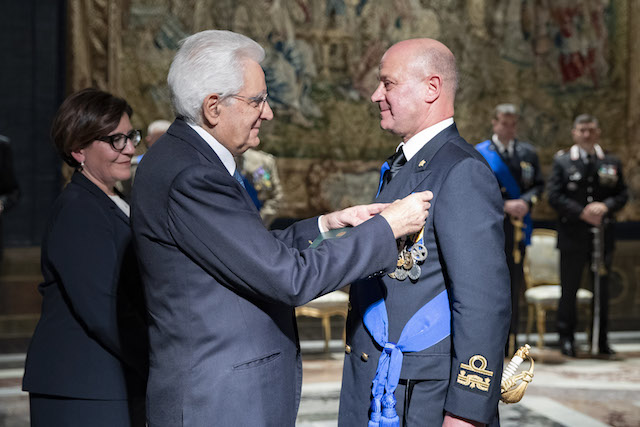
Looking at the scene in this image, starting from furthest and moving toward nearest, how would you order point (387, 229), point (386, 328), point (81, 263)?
point (81, 263)
point (386, 328)
point (387, 229)

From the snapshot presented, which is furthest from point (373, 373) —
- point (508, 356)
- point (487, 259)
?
point (508, 356)

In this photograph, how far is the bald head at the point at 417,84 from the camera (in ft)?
8.16

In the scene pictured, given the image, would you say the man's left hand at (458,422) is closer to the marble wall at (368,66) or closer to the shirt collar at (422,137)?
the shirt collar at (422,137)

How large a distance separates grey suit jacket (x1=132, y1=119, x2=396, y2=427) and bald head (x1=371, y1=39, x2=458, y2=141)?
1.72 ft

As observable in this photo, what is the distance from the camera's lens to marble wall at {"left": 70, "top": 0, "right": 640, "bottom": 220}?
873 centimetres

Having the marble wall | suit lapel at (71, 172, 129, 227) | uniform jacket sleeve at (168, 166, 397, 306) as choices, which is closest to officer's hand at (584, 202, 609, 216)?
the marble wall

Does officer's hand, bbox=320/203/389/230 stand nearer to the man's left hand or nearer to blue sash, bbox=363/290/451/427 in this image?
blue sash, bbox=363/290/451/427

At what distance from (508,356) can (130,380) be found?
524 cm

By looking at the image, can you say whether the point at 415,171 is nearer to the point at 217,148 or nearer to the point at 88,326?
the point at 217,148

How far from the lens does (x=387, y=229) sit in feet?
6.97

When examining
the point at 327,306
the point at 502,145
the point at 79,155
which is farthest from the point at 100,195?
the point at 502,145

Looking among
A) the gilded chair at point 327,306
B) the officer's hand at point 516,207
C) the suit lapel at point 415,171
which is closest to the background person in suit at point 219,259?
the suit lapel at point 415,171

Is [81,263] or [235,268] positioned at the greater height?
[235,268]

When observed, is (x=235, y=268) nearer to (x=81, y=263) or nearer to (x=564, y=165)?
(x=81, y=263)
